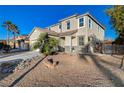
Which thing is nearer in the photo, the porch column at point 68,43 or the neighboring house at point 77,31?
the neighboring house at point 77,31

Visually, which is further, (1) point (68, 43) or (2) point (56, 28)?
(2) point (56, 28)

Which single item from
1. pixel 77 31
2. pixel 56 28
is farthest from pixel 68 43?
pixel 56 28

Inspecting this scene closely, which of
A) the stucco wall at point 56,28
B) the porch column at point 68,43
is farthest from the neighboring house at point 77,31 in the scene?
the stucco wall at point 56,28

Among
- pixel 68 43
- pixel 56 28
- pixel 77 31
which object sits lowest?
pixel 68 43

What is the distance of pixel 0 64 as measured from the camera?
39.7 ft

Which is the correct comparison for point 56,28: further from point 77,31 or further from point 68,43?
point 77,31

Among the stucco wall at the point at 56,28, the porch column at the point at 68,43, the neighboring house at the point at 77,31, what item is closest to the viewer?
the neighboring house at the point at 77,31

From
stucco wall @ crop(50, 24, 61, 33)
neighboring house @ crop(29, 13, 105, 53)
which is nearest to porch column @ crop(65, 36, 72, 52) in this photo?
neighboring house @ crop(29, 13, 105, 53)

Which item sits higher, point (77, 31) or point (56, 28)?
point (56, 28)

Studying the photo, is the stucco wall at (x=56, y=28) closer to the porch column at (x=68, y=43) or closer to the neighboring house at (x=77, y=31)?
the neighboring house at (x=77, y=31)

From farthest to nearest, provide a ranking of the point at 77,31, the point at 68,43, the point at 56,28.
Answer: the point at 56,28 → the point at 68,43 → the point at 77,31

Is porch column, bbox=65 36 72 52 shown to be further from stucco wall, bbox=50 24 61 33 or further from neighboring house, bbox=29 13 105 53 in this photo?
stucco wall, bbox=50 24 61 33

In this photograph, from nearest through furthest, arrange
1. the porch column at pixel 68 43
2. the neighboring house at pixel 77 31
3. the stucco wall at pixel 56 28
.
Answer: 1. the neighboring house at pixel 77 31
2. the porch column at pixel 68 43
3. the stucco wall at pixel 56 28

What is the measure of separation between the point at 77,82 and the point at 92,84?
726 millimetres
